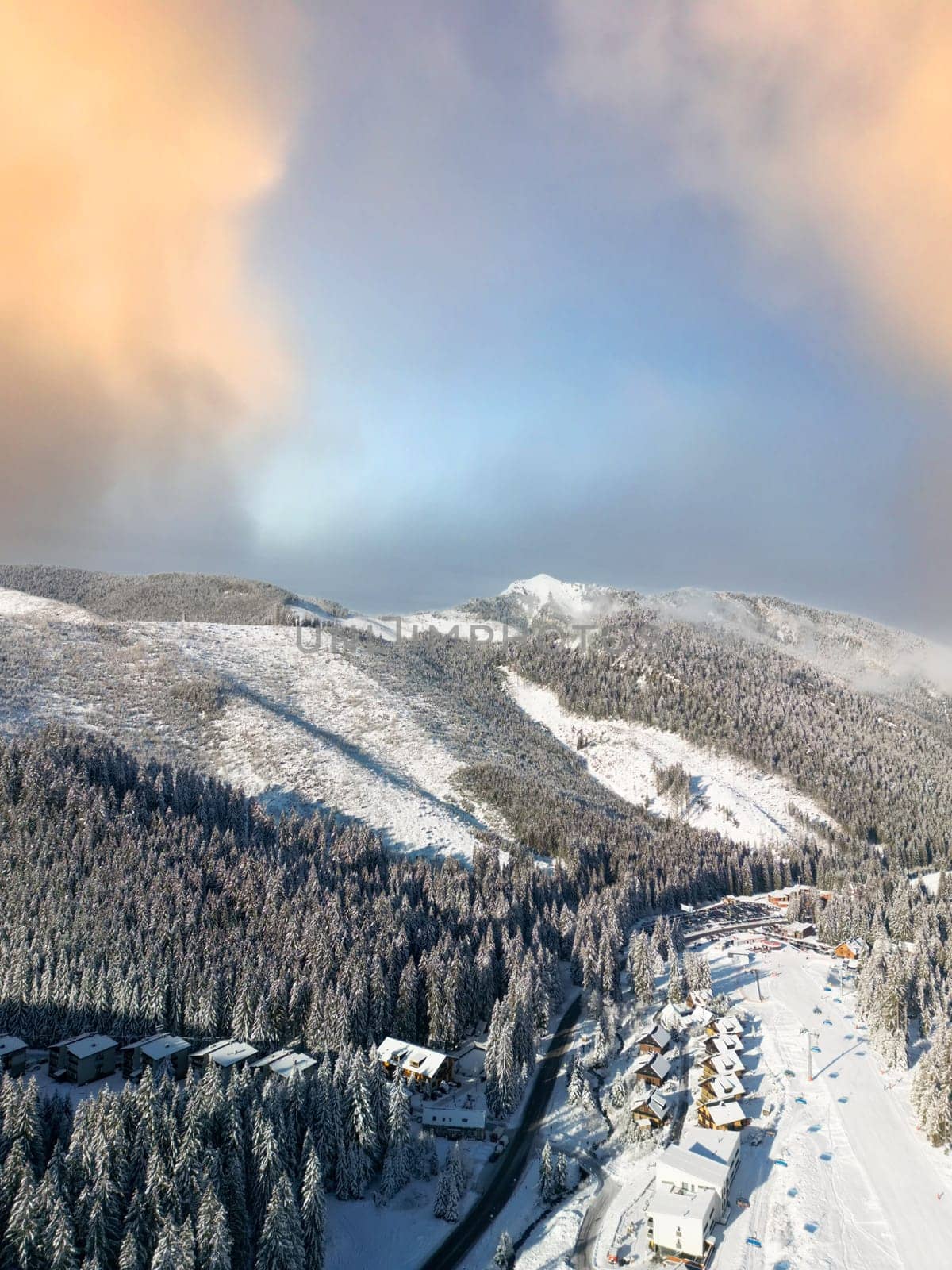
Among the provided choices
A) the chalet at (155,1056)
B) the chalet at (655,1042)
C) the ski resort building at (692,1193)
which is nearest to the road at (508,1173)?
the chalet at (655,1042)

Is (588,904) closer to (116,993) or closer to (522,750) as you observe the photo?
(116,993)

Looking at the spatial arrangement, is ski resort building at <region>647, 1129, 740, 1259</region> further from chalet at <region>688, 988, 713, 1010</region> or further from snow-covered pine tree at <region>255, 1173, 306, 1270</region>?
chalet at <region>688, 988, 713, 1010</region>

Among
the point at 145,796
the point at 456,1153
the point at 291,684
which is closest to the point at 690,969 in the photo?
the point at 456,1153

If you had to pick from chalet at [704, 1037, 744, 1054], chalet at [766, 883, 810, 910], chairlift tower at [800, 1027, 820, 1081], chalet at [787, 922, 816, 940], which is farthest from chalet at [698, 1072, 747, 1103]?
chalet at [766, 883, 810, 910]

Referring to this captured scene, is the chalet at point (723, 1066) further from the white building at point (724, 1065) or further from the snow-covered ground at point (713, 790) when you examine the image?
the snow-covered ground at point (713, 790)

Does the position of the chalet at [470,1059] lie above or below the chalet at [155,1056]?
below

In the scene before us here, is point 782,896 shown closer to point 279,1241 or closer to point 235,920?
point 235,920

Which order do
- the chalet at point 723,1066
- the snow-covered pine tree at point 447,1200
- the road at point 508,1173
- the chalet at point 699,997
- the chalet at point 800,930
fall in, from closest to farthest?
the road at point 508,1173
the snow-covered pine tree at point 447,1200
the chalet at point 723,1066
the chalet at point 699,997
the chalet at point 800,930
